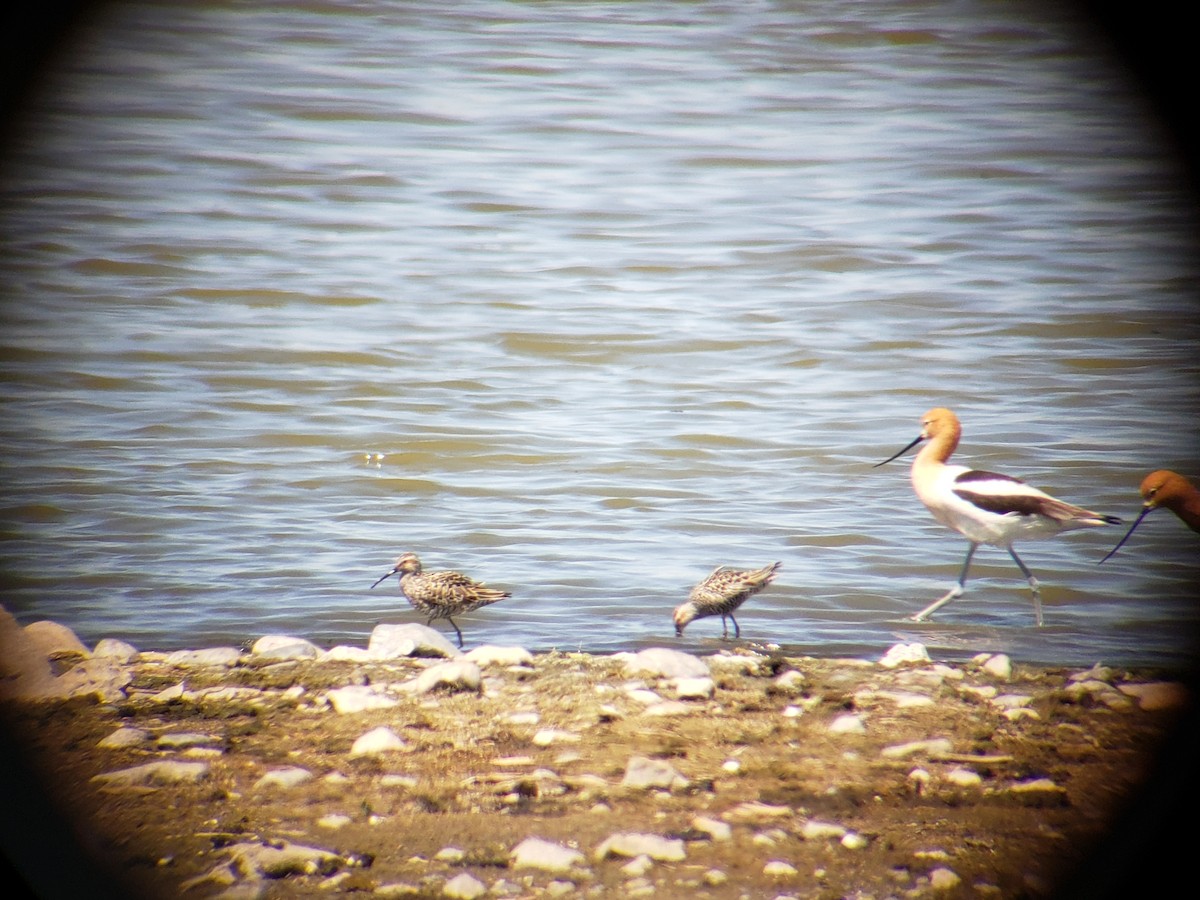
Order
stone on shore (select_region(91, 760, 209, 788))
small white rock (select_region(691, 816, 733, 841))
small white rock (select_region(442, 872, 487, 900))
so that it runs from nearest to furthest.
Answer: small white rock (select_region(442, 872, 487, 900))
small white rock (select_region(691, 816, 733, 841))
stone on shore (select_region(91, 760, 209, 788))

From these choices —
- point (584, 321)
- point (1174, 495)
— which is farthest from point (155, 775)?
point (584, 321)

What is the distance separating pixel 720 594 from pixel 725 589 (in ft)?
0.11

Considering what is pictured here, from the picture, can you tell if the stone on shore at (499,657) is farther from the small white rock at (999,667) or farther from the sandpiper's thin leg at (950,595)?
the sandpiper's thin leg at (950,595)

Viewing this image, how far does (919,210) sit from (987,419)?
503 cm

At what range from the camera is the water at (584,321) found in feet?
18.3

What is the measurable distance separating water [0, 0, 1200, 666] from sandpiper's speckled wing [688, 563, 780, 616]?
0.21 meters

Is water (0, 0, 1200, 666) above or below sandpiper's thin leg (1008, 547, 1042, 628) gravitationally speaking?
above

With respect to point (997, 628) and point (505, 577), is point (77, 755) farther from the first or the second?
point (997, 628)

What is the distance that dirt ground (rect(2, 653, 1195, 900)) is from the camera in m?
2.82

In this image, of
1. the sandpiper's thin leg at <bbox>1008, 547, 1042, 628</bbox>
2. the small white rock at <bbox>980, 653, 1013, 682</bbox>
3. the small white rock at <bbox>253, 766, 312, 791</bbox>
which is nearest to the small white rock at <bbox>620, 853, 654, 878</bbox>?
the small white rock at <bbox>253, 766, 312, 791</bbox>

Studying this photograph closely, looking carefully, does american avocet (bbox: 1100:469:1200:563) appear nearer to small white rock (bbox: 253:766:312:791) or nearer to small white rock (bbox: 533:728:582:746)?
small white rock (bbox: 533:728:582:746)

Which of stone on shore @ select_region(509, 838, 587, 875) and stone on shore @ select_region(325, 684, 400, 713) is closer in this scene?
stone on shore @ select_region(509, 838, 587, 875)

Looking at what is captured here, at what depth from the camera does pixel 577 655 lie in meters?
4.29

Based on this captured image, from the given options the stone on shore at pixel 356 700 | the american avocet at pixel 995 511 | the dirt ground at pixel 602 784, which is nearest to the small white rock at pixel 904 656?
the dirt ground at pixel 602 784
